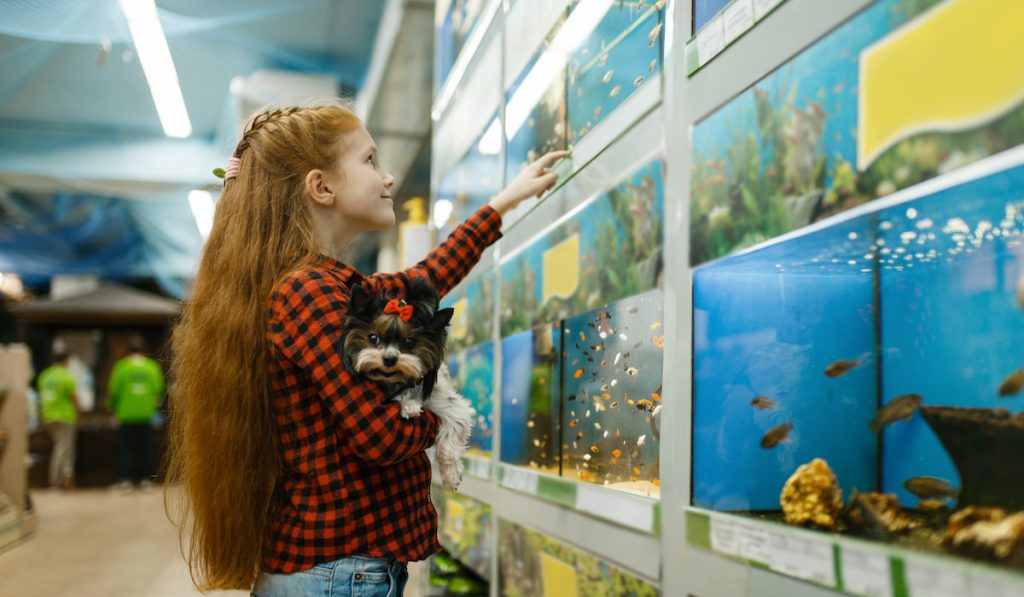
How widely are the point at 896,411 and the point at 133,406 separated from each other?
938 cm

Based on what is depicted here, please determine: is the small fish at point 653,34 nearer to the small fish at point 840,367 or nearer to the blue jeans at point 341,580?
the small fish at point 840,367

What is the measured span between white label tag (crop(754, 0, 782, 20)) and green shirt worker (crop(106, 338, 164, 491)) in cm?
906

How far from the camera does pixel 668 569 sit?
1.54 meters

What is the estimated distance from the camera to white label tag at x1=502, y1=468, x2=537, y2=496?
2.35 metres

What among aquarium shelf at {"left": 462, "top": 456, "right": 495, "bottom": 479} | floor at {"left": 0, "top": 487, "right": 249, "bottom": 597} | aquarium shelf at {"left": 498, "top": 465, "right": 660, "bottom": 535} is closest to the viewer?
aquarium shelf at {"left": 498, "top": 465, "right": 660, "bottom": 535}

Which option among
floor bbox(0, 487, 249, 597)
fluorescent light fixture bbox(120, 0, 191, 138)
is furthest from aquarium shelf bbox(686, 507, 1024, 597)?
fluorescent light fixture bbox(120, 0, 191, 138)

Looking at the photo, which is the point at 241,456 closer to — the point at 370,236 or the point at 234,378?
the point at 234,378

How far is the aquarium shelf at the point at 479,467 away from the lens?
9.43 ft

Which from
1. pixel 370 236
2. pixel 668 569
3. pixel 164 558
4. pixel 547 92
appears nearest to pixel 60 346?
pixel 370 236

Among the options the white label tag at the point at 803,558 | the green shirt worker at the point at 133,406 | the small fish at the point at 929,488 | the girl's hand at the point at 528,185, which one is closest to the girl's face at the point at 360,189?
the girl's hand at the point at 528,185

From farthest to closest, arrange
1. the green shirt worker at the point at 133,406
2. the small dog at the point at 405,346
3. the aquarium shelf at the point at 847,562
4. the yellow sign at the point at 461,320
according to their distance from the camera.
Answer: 1. the green shirt worker at the point at 133,406
2. the yellow sign at the point at 461,320
3. the small dog at the point at 405,346
4. the aquarium shelf at the point at 847,562

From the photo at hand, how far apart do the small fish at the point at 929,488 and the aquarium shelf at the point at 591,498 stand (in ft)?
1.50

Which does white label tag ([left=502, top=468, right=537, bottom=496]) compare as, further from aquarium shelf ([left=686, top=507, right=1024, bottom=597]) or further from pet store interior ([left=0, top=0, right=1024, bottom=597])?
aquarium shelf ([left=686, top=507, right=1024, bottom=597])

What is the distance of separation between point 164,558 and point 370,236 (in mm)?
5652
